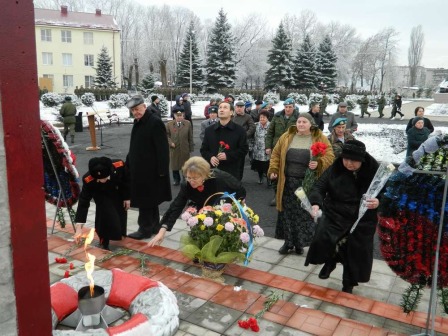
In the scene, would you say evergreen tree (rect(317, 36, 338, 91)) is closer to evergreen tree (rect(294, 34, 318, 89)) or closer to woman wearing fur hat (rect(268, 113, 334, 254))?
evergreen tree (rect(294, 34, 318, 89))

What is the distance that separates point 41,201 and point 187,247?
7.38ft

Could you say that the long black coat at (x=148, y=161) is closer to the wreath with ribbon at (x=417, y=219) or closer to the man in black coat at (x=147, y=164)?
A: the man in black coat at (x=147, y=164)

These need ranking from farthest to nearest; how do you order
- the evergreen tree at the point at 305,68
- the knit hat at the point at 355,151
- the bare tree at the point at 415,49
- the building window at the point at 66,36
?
1. the bare tree at the point at 415,49
2. the building window at the point at 66,36
3. the evergreen tree at the point at 305,68
4. the knit hat at the point at 355,151

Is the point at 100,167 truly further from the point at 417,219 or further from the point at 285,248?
the point at 417,219

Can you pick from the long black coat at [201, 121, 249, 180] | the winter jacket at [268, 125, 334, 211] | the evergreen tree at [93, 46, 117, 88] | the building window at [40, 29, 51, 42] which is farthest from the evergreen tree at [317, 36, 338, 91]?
the winter jacket at [268, 125, 334, 211]

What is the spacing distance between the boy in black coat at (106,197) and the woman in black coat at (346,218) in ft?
8.06

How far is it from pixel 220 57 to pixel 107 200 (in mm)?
40099

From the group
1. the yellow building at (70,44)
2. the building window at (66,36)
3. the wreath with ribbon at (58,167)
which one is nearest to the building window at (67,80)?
the yellow building at (70,44)

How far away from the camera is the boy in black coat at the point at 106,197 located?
5.10 metres

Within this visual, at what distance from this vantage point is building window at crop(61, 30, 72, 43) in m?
51.8

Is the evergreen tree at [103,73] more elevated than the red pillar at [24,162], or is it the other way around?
the evergreen tree at [103,73]

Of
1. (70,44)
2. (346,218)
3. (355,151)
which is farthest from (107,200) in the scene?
(70,44)

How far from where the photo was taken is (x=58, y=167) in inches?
221

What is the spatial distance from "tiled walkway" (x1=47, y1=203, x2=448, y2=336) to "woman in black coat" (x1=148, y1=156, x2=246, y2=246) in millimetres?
557
